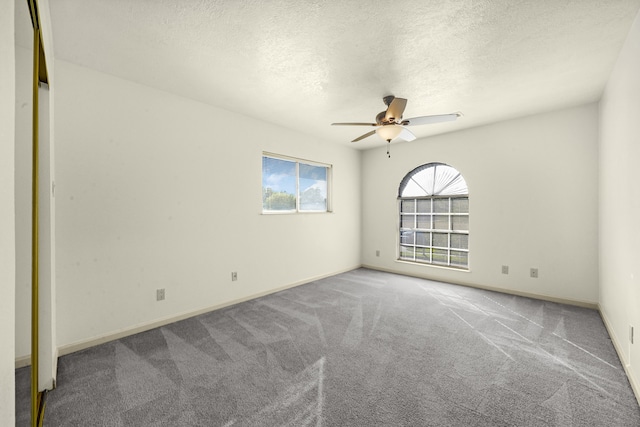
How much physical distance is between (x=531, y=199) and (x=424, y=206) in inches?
64.2

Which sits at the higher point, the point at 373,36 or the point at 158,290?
the point at 373,36

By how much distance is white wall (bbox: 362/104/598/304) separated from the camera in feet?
11.5

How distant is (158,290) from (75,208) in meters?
1.12

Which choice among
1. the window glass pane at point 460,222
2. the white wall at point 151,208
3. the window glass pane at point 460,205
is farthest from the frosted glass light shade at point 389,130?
the window glass pane at point 460,222

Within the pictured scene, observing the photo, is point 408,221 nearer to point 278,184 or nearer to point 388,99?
point 278,184

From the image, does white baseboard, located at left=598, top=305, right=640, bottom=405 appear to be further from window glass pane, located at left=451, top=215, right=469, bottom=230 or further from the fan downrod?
the fan downrod

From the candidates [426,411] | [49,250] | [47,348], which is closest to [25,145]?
[49,250]

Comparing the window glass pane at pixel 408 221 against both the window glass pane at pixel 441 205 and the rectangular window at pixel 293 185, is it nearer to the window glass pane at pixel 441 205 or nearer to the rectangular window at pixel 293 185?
the window glass pane at pixel 441 205

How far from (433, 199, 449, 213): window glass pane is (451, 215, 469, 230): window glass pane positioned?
198 mm

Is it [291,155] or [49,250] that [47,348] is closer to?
[49,250]

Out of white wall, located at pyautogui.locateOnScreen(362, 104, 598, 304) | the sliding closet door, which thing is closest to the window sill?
white wall, located at pyautogui.locateOnScreen(362, 104, 598, 304)

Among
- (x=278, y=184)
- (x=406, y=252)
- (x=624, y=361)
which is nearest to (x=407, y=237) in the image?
(x=406, y=252)

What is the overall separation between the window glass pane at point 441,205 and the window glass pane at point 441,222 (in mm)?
110

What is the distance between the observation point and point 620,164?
2.39m
